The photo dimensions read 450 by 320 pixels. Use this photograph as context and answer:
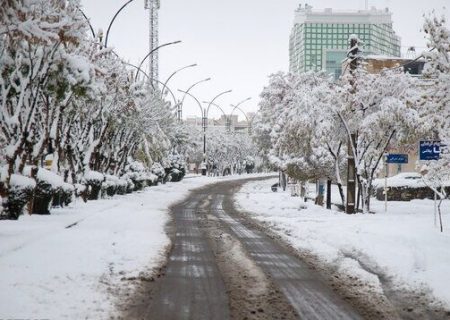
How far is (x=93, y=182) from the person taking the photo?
22656 mm

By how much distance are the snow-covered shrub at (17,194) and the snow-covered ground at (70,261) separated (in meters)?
0.45

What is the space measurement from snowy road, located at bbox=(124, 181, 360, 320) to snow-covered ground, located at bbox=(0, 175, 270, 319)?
0.56 m

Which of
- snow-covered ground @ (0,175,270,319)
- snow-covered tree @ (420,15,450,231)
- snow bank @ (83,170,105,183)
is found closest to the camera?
snow-covered ground @ (0,175,270,319)

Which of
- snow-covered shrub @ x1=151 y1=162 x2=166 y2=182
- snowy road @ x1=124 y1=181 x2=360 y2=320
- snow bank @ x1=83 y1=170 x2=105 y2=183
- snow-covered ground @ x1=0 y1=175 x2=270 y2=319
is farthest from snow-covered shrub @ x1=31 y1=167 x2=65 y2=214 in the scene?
snow-covered shrub @ x1=151 y1=162 x2=166 y2=182

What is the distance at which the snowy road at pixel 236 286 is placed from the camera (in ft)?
20.6

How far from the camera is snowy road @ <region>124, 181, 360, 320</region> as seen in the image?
20.6 ft

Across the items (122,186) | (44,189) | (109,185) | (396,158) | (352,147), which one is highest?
(352,147)

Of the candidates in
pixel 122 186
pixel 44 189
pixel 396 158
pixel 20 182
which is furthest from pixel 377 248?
pixel 122 186

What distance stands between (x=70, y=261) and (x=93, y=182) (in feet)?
46.9

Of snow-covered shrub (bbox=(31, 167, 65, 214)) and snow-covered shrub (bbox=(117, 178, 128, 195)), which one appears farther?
snow-covered shrub (bbox=(117, 178, 128, 195))

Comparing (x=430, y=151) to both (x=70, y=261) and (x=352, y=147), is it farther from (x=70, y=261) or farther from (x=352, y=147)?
(x=70, y=261)

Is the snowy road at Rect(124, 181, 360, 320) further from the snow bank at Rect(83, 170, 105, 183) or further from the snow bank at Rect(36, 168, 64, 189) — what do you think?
the snow bank at Rect(83, 170, 105, 183)

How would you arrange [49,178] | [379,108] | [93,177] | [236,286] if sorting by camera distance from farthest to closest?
[93,177]
[379,108]
[49,178]
[236,286]

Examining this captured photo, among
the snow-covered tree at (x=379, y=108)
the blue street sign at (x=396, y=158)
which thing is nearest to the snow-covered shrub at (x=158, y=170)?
the snow-covered tree at (x=379, y=108)
